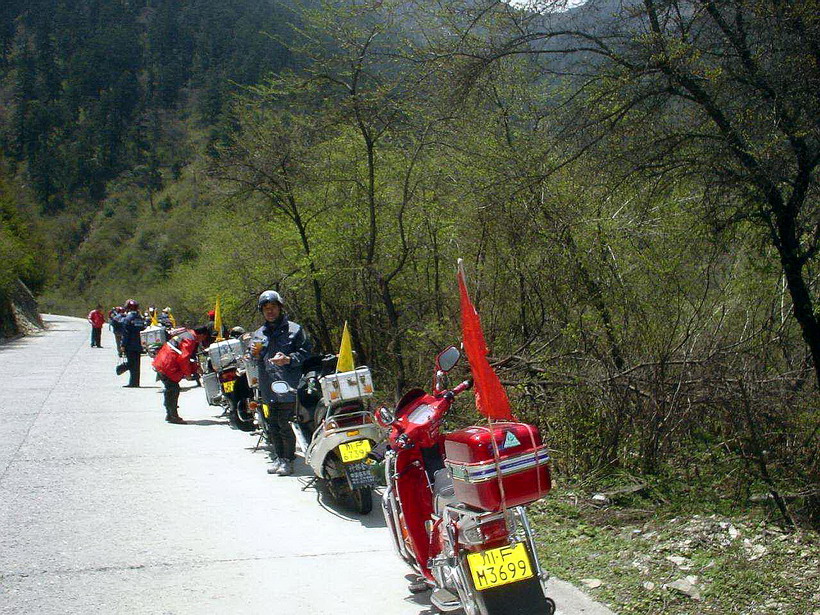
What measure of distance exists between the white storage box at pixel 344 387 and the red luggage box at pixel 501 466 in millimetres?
3493

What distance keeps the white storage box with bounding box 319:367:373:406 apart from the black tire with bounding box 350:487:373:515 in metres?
0.85

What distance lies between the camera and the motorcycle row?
4.12m

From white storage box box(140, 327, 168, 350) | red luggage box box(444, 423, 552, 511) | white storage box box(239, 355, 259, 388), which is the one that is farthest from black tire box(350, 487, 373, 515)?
white storage box box(140, 327, 168, 350)

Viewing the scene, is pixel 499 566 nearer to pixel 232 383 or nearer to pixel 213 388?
pixel 232 383

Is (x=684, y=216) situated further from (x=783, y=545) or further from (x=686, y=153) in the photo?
(x=783, y=545)

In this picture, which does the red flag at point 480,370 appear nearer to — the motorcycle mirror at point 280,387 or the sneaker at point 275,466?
the motorcycle mirror at point 280,387

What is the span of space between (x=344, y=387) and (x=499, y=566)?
3782 mm

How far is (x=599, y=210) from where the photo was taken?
883cm

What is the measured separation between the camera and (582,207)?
9.20m

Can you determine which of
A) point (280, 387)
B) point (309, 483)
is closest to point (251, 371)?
point (280, 387)

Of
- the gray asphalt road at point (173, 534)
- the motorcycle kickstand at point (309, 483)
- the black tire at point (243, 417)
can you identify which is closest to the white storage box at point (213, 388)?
the black tire at point (243, 417)

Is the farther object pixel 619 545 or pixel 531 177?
pixel 531 177

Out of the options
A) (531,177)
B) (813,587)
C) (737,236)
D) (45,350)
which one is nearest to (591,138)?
(531,177)

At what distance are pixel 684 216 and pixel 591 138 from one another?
1.20 m
